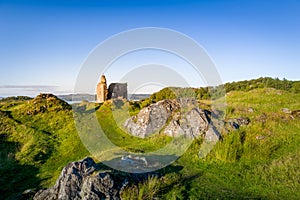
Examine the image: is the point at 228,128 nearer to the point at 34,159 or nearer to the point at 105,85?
the point at 34,159

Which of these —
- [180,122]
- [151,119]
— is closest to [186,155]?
[180,122]

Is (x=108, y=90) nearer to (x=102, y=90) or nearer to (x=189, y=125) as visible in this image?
(x=102, y=90)

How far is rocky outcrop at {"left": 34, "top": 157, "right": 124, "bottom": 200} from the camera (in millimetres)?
7824

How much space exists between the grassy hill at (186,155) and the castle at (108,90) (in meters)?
7.19

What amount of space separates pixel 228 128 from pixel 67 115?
1163cm

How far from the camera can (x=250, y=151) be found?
11977 mm

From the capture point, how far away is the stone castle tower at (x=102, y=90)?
2816cm

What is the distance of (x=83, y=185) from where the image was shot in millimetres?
8070

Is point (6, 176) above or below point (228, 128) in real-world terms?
below

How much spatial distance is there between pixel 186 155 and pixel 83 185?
5526mm

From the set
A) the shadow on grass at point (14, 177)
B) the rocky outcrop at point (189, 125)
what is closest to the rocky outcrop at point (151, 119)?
the rocky outcrop at point (189, 125)

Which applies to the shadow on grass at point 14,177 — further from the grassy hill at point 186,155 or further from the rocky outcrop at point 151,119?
the rocky outcrop at point 151,119

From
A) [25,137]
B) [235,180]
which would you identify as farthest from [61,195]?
[25,137]

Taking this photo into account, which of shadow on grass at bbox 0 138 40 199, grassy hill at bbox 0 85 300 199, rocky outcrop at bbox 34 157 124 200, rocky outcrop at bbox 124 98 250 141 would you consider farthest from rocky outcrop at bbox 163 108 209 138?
shadow on grass at bbox 0 138 40 199
